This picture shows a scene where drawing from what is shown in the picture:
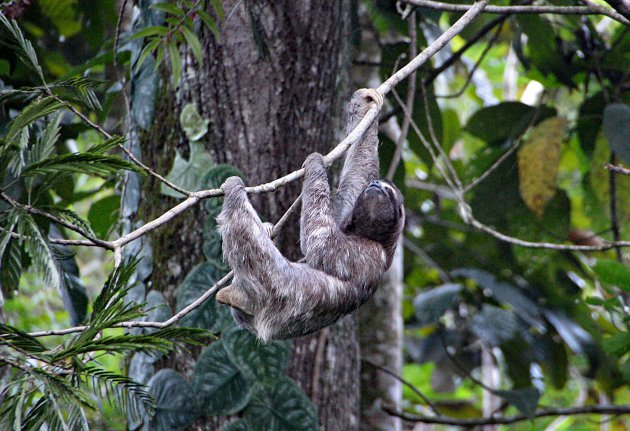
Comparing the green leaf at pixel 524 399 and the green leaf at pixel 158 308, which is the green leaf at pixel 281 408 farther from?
the green leaf at pixel 524 399

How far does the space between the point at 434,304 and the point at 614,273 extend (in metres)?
2.12

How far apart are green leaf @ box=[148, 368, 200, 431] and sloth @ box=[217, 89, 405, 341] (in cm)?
53

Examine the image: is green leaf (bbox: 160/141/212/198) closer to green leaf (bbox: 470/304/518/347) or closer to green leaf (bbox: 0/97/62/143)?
green leaf (bbox: 0/97/62/143)

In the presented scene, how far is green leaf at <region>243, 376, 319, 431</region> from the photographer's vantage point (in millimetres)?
3936

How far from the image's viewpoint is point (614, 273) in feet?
13.3

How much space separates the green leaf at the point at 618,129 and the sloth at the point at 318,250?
159 cm

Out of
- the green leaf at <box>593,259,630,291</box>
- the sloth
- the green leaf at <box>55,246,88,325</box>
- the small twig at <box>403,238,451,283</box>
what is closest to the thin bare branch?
the sloth

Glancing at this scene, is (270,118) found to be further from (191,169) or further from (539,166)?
(539,166)

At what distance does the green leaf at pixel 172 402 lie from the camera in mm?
3814

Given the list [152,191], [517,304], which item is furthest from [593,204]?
[152,191]

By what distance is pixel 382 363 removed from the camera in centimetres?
607

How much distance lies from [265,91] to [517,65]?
6.24 meters

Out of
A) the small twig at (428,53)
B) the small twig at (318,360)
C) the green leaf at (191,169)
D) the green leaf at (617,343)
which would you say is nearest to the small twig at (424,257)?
the green leaf at (617,343)

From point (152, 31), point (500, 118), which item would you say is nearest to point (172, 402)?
point (152, 31)
